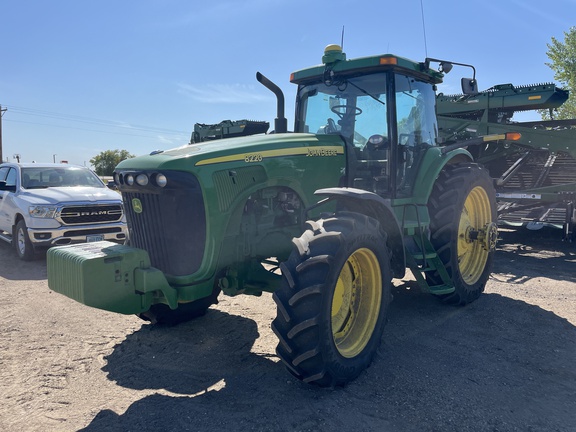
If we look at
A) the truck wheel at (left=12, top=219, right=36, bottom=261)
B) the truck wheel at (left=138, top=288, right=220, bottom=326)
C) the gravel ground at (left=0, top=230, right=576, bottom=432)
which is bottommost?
the gravel ground at (left=0, top=230, right=576, bottom=432)

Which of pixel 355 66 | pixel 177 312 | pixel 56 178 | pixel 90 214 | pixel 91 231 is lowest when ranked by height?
pixel 177 312

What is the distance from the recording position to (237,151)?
3.78 metres

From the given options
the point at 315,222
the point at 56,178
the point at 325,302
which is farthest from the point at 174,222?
the point at 56,178

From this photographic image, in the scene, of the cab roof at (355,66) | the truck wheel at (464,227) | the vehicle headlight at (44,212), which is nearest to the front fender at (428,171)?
the truck wheel at (464,227)

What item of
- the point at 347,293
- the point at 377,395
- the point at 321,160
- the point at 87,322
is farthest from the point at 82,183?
the point at 377,395

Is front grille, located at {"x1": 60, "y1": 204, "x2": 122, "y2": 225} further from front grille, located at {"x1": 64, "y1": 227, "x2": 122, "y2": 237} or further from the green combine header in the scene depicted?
the green combine header

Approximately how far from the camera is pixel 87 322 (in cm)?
491

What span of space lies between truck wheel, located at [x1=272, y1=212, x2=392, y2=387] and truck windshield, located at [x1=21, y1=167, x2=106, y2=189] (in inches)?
279

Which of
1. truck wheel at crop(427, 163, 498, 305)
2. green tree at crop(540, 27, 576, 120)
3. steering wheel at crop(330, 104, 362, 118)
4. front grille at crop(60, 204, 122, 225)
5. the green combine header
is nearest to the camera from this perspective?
steering wheel at crop(330, 104, 362, 118)

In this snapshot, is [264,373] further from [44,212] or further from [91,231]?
[44,212]

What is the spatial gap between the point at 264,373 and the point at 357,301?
3.07 ft

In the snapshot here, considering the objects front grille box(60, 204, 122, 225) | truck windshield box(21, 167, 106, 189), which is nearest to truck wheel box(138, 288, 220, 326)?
front grille box(60, 204, 122, 225)

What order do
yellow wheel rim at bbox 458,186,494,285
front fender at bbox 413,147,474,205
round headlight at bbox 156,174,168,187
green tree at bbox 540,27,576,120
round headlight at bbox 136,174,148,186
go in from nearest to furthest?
1. round headlight at bbox 156,174,168,187
2. round headlight at bbox 136,174,148,186
3. front fender at bbox 413,147,474,205
4. yellow wheel rim at bbox 458,186,494,285
5. green tree at bbox 540,27,576,120

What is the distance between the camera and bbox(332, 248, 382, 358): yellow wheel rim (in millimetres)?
3695
